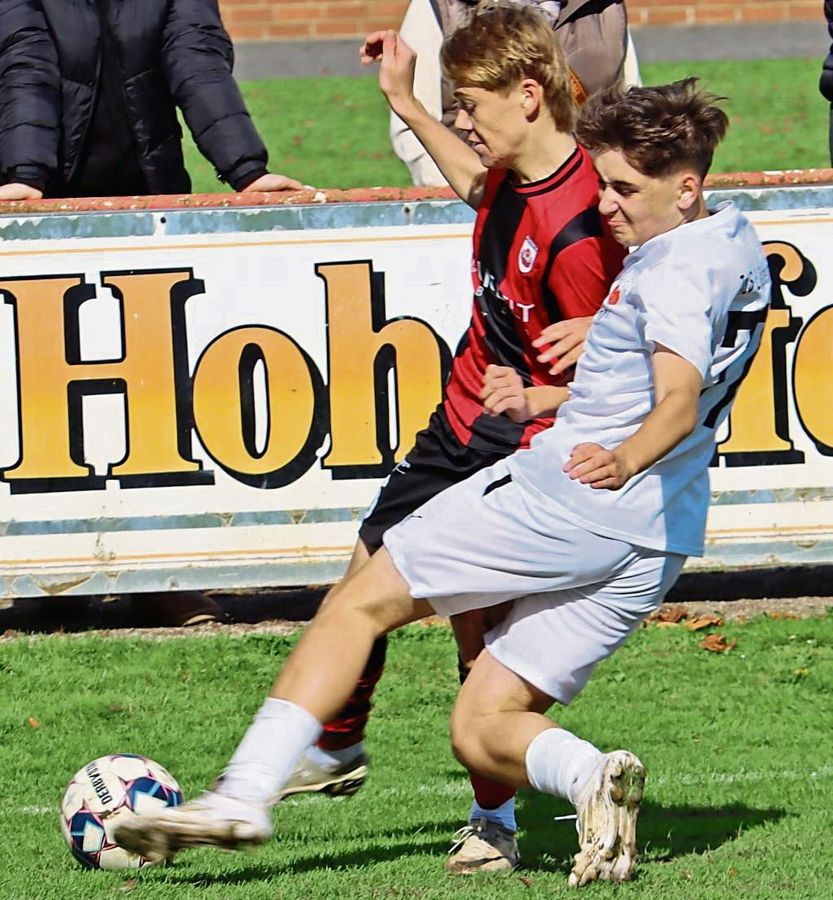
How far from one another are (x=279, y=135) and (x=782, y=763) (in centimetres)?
1201

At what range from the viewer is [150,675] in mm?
7039

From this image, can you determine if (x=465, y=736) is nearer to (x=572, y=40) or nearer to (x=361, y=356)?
(x=361, y=356)

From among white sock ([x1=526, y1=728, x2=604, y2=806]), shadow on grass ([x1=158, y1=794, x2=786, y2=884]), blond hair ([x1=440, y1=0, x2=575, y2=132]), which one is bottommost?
shadow on grass ([x1=158, y1=794, x2=786, y2=884])

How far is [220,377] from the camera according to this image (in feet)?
25.5

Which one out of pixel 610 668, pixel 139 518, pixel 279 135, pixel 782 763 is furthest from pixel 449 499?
pixel 279 135

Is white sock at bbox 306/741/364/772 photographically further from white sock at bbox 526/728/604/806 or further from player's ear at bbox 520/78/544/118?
player's ear at bbox 520/78/544/118

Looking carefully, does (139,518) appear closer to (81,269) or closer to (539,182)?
(81,269)

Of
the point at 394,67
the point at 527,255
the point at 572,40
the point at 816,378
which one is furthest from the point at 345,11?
the point at 527,255

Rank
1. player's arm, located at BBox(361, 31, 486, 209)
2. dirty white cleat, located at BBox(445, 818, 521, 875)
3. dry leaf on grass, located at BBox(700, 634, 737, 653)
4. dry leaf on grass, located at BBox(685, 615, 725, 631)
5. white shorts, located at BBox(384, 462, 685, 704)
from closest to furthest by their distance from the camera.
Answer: white shorts, located at BBox(384, 462, 685, 704)
dirty white cleat, located at BBox(445, 818, 521, 875)
player's arm, located at BBox(361, 31, 486, 209)
dry leaf on grass, located at BBox(700, 634, 737, 653)
dry leaf on grass, located at BBox(685, 615, 725, 631)

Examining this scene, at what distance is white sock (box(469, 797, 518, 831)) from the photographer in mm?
4863

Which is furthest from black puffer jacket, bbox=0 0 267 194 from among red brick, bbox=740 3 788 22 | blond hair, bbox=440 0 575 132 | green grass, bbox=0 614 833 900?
red brick, bbox=740 3 788 22

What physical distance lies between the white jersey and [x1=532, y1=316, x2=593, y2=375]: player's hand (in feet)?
0.26

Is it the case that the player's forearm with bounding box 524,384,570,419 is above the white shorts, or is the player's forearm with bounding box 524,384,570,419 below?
above

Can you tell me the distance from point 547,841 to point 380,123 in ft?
42.3
